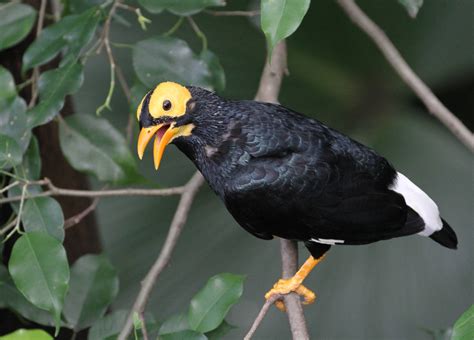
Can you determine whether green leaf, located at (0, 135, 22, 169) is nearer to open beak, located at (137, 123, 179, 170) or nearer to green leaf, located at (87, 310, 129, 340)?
open beak, located at (137, 123, 179, 170)

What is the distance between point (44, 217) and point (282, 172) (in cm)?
48

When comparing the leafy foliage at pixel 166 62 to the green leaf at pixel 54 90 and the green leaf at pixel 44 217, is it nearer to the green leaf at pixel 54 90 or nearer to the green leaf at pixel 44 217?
the green leaf at pixel 54 90

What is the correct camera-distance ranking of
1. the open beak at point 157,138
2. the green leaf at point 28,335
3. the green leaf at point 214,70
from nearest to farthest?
1. the green leaf at point 28,335
2. the open beak at point 157,138
3. the green leaf at point 214,70

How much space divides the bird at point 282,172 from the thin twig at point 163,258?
0.12 metres

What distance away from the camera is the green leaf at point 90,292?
1.72m

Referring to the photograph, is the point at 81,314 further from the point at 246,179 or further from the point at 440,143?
the point at 440,143

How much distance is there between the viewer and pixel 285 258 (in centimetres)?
172

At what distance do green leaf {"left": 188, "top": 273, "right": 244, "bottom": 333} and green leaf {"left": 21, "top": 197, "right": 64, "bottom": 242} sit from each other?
296 mm

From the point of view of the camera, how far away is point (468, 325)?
1.15m

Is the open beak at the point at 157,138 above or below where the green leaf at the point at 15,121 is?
above

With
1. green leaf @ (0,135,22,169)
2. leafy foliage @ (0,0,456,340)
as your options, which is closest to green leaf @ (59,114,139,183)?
leafy foliage @ (0,0,456,340)

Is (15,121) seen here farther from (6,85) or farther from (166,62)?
(166,62)

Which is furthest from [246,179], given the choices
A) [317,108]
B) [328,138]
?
[317,108]

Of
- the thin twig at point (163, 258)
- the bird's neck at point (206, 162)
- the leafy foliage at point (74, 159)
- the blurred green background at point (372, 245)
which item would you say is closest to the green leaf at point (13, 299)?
the leafy foliage at point (74, 159)
